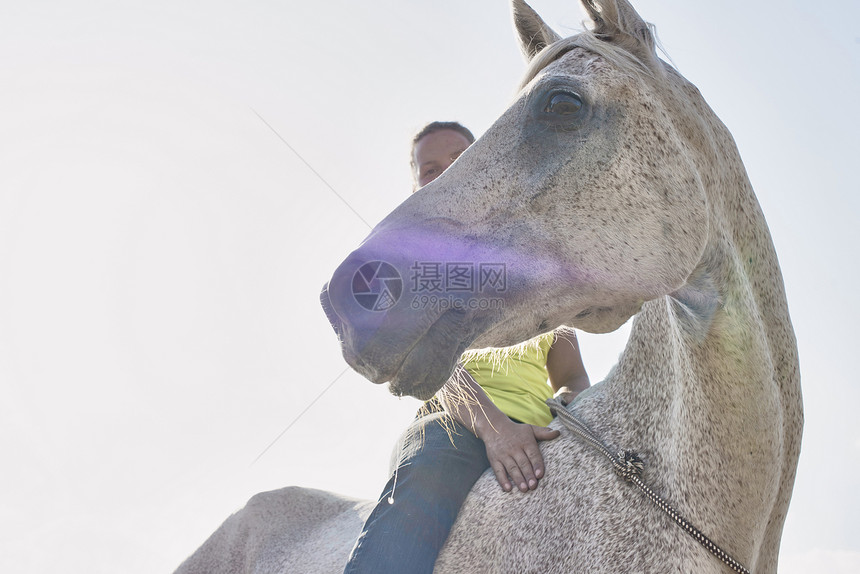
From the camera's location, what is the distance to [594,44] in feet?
6.45

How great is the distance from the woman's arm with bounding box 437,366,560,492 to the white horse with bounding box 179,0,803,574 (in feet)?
0.22

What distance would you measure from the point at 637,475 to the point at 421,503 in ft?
2.62

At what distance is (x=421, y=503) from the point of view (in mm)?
2258

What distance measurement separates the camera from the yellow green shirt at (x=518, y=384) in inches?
102

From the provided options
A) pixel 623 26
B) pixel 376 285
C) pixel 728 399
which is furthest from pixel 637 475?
pixel 623 26

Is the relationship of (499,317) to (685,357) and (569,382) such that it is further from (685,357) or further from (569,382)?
(569,382)

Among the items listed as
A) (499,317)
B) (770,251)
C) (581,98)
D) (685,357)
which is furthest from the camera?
(770,251)

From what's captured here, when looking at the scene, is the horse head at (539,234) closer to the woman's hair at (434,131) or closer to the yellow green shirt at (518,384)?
the yellow green shirt at (518,384)

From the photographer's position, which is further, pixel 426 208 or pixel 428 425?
pixel 428 425

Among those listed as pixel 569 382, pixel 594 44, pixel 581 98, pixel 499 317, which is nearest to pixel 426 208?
pixel 499 317

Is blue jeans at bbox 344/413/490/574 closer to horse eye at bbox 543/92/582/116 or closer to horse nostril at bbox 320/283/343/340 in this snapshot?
horse nostril at bbox 320/283/343/340

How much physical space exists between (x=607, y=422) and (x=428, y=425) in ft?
2.46

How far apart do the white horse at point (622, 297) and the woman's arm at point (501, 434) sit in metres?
0.07

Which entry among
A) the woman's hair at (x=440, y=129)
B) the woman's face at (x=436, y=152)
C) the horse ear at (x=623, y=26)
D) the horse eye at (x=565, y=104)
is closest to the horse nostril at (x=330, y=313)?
the horse eye at (x=565, y=104)
